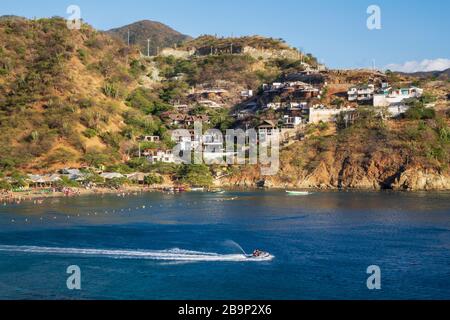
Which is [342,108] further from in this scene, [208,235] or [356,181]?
[208,235]

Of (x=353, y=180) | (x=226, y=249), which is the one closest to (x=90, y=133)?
(x=353, y=180)

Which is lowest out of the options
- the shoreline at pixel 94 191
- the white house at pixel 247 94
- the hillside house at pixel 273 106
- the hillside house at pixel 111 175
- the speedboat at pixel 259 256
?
the speedboat at pixel 259 256

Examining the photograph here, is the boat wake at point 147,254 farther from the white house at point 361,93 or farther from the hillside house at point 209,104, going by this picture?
the hillside house at point 209,104

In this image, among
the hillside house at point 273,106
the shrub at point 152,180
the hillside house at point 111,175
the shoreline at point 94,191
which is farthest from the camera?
the hillside house at point 273,106

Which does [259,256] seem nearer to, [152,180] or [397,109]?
[152,180]

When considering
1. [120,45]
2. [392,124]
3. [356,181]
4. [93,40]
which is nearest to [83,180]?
[356,181]

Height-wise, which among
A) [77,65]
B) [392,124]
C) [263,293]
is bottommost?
[263,293]

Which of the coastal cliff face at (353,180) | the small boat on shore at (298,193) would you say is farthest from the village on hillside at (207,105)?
the small boat on shore at (298,193)

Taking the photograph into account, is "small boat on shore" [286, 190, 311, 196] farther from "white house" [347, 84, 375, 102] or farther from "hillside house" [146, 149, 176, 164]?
"white house" [347, 84, 375, 102]
